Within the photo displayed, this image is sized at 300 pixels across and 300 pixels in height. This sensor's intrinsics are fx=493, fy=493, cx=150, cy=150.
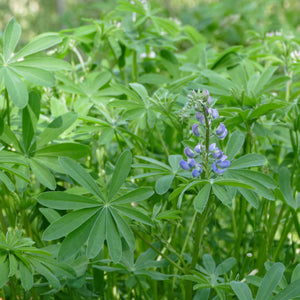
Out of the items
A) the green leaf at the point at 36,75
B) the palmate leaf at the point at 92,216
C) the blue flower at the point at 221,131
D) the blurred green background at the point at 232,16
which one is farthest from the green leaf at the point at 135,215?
the blurred green background at the point at 232,16

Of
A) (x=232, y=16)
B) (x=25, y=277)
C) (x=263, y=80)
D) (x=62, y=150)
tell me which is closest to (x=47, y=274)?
(x=25, y=277)

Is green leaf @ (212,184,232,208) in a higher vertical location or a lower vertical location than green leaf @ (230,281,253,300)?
higher

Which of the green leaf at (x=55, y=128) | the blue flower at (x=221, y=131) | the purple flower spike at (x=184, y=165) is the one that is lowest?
the purple flower spike at (x=184, y=165)

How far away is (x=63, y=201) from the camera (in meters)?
0.95

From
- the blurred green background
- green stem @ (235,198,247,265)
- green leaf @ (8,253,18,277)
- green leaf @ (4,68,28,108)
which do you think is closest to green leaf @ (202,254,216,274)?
green stem @ (235,198,247,265)

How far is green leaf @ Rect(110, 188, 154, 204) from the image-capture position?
96 centimetres

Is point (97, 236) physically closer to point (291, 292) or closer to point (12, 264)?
point (12, 264)

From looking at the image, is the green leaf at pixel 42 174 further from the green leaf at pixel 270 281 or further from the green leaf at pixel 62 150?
the green leaf at pixel 270 281

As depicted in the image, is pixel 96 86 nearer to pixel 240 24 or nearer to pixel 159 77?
pixel 159 77

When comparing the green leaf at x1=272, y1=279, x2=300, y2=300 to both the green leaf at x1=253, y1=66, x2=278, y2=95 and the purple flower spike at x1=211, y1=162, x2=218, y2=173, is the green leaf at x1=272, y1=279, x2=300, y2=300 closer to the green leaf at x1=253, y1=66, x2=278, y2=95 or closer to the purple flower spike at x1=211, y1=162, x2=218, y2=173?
the purple flower spike at x1=211, y1=162, x2=218, y2=173

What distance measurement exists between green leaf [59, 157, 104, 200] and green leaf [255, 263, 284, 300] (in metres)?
0.35

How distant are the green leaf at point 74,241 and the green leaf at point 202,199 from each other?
21 centimetres

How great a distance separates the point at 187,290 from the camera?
1119mm

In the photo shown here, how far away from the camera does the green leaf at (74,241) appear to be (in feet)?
3.06
